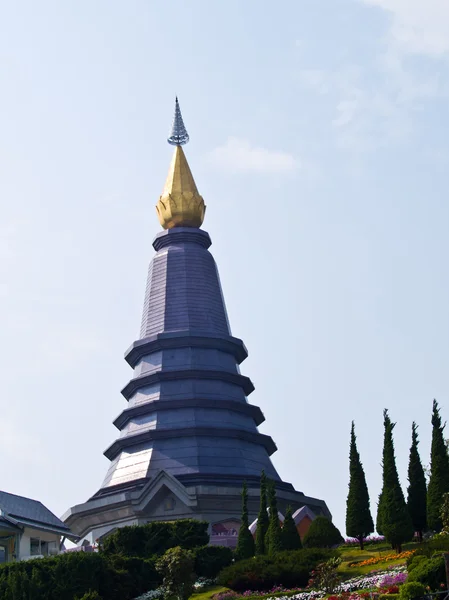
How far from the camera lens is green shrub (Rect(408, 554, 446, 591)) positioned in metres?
32.6

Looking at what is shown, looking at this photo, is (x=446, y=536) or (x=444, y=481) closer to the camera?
(x=446, y=536)

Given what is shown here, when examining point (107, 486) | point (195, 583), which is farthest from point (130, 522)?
point (195, 583)

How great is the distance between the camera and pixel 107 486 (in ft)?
213

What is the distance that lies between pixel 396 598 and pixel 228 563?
14.2 m

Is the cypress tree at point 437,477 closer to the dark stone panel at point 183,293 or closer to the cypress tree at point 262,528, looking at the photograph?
the cypress tree at point 262,528

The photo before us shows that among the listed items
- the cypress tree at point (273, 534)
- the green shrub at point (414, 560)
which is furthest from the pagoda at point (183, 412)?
the green shrub at point (414, 560)

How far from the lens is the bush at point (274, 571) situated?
41250 mm

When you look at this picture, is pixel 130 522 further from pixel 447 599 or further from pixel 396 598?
pixel 447 599

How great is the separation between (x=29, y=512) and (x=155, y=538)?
6601mm

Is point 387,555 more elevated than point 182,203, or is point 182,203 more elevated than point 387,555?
point 182,203

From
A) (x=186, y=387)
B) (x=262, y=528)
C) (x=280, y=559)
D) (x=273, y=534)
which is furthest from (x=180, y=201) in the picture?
(x=280, y=559)

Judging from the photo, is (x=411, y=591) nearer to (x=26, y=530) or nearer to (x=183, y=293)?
(x=26, y=530)

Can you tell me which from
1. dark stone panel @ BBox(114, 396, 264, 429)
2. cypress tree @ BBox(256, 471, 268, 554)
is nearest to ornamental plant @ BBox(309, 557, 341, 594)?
cypress tree @ BBox(256, 471, 268, 554)

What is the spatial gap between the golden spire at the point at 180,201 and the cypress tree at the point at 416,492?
35.5 meters
